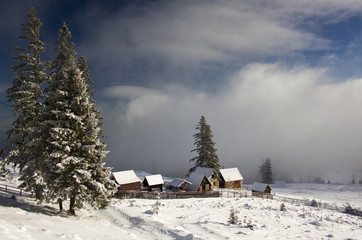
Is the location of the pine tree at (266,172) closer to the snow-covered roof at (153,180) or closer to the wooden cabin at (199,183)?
the wooden cabin at (199,183)

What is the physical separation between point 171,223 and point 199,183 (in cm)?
2487

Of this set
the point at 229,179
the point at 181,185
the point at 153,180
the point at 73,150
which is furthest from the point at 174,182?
the point at 73,150

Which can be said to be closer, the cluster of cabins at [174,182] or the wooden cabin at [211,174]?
the cluster of cabins at [174,182]

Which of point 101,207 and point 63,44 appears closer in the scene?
point 101,207

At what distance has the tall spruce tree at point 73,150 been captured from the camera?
1731 centimetres

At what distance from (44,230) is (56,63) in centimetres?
1722

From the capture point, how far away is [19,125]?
20031 mm

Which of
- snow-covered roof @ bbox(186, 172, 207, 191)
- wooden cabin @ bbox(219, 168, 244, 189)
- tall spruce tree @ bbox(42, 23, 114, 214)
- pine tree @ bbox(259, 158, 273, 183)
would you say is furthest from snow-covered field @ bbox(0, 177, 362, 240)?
pine tree @ bbox(259, 158, 273, 183)

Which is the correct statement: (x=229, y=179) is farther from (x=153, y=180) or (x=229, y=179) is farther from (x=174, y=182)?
(x=153, y=180)

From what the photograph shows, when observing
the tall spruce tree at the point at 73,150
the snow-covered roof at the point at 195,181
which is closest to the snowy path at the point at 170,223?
the tall spruce tree at the point at 73,150

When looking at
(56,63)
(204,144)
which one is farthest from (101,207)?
(204,144)

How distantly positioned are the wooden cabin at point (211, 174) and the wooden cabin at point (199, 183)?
2.31 m

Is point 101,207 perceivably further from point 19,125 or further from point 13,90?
point 13,90

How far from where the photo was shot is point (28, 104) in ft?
65.5
